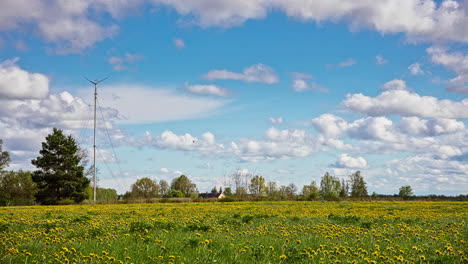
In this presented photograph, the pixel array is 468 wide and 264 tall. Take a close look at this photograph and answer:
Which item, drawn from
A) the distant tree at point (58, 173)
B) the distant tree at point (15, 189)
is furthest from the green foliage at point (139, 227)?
the distant tree at point (15, 189)

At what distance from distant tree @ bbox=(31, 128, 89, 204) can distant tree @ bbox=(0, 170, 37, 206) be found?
13.0 metres

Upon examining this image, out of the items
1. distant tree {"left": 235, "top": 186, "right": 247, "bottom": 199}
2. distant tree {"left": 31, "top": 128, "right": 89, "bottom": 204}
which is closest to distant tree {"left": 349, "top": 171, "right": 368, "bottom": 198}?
distant tree {"left": 235, "top": 186, "right": 247, "bottom": 199}

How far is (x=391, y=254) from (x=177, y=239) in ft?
18.1

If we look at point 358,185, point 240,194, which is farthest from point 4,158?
Answer: point 358,185

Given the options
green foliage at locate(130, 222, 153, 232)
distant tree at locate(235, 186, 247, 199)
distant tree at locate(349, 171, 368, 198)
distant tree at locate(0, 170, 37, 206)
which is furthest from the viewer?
distant tree at locate(349, 171, 368, 198)

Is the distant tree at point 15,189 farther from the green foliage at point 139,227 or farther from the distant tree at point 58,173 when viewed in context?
the green foliage at point 139,227

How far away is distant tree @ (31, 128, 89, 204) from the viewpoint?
6438 centimetres

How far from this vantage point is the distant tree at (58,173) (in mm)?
64375

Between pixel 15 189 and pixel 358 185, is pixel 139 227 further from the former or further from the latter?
pixel 358 185

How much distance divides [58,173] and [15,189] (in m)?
21.7

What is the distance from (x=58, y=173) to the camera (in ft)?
212

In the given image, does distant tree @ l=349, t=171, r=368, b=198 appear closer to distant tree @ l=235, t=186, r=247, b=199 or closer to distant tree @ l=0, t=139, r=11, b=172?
distant tree @ l=235, t=186, r=247, b=199

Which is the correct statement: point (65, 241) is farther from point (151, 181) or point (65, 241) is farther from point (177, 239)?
point (151, 181)

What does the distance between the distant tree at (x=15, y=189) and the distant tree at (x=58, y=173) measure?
13.0 meters
